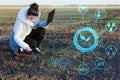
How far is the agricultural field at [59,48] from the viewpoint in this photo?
53.2m

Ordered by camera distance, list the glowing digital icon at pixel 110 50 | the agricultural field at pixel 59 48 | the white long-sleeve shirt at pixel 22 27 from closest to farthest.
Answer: the white long-sleeve shirt at pixel 22 27, the agricultural field at pixel 59 48, the glowing digital icon at pixel 110 50

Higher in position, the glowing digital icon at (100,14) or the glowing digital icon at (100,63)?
the glowing digital icon at (100,14)

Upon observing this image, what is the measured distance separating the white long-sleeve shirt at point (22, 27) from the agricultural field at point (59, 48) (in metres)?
0.09

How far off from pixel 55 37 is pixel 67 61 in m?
0.36

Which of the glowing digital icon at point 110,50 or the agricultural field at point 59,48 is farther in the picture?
the glowing digital icon at point 110,50

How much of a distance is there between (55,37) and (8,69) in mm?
757

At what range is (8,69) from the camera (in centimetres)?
5328

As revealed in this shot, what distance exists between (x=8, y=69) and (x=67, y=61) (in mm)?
793

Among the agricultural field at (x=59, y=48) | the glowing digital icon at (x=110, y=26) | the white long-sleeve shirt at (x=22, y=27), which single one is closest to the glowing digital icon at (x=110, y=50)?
the agricultural field at (x=59, y=48)

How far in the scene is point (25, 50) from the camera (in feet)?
174

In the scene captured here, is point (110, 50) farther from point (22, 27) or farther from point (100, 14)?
point (22, 27)

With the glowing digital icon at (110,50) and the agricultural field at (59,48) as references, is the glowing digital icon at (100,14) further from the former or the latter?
the glowing digital icon at (110,50)

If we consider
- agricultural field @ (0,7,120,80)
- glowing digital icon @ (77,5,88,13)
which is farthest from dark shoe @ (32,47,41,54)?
glowing digital icon @ (77,5,88,13)

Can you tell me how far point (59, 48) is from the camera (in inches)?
2099
